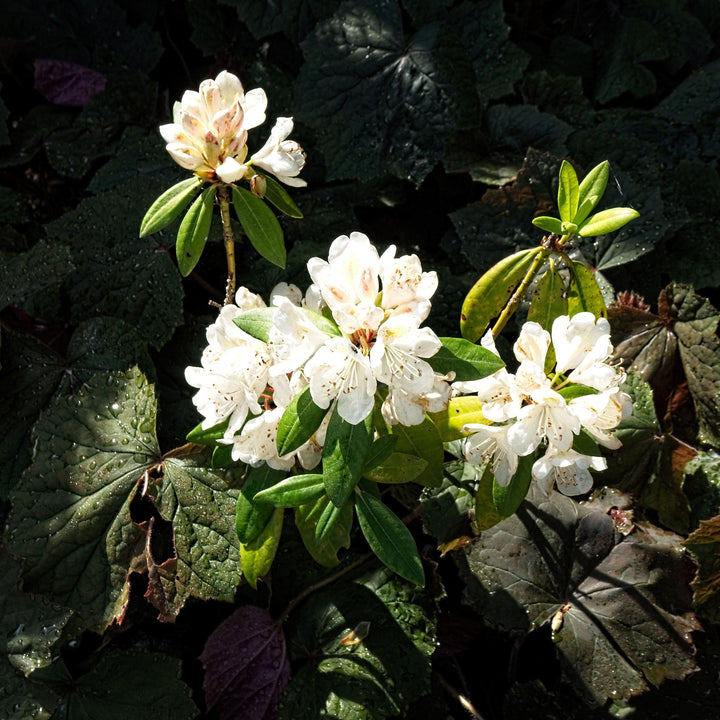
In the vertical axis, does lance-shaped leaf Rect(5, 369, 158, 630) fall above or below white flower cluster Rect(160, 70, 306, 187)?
below

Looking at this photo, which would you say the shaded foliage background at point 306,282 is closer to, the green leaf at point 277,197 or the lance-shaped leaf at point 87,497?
the lance-shaped leaf at point 87,497

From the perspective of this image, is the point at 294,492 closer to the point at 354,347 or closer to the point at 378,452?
the point at 378,452

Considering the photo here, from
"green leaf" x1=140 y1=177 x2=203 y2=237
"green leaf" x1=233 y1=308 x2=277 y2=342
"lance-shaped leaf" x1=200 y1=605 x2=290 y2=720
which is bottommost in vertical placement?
"lance-shaped leaf" x1=200 y1=605 x2=290 y2=720

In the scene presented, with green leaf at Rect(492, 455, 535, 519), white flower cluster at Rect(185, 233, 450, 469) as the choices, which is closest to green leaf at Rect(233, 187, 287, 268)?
white flower cluster at Rect(185, 233, 450, 469)

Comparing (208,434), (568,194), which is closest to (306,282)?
(208,434)

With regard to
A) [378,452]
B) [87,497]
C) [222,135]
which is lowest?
[87,497]

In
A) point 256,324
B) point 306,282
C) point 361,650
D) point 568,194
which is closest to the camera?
point 256,324

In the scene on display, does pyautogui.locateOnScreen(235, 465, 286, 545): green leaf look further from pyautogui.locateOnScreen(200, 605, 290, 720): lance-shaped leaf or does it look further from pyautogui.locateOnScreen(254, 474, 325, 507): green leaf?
pyautogui.locateOnScreen(200, 605, 290, 720): lance-shaped leaf
